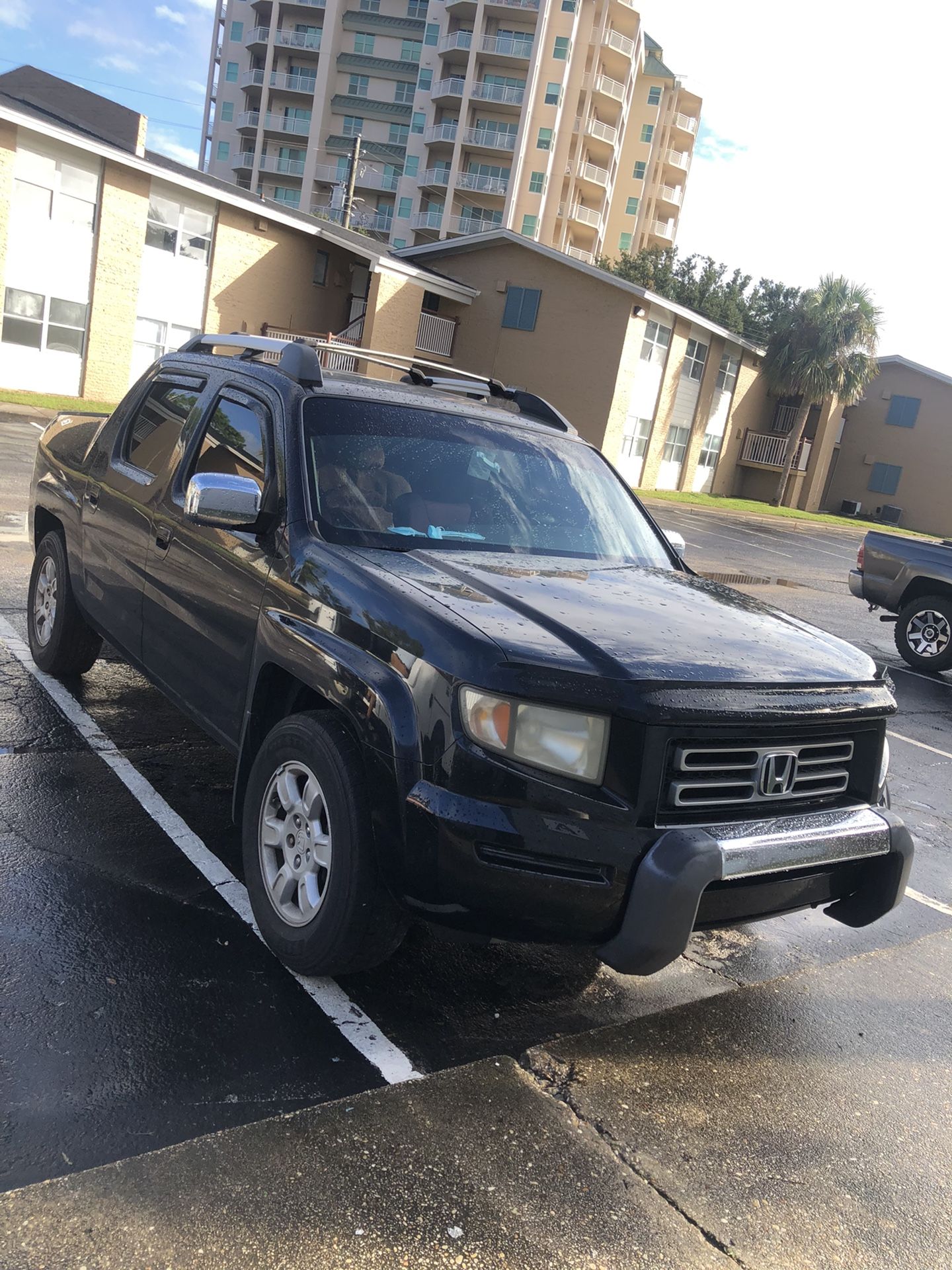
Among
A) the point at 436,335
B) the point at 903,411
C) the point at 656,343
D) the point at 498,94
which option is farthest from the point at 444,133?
the point at 436,335

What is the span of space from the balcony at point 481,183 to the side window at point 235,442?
6934 cm

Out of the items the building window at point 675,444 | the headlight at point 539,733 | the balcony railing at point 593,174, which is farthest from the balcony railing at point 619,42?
the headlight at point 539,733

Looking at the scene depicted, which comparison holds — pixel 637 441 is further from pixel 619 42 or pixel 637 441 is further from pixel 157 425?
pixel 619 42

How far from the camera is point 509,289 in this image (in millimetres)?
36719

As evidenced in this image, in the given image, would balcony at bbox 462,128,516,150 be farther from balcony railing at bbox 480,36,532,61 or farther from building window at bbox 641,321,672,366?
building window at bbox 641,321,672,366

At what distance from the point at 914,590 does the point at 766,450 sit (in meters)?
39.2

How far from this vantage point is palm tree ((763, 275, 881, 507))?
4550 centimetres

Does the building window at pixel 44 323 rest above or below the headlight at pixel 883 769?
above

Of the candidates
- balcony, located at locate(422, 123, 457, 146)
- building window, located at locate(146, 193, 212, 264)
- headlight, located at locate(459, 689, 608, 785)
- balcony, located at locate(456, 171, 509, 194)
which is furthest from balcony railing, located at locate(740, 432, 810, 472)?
headlight, located at locate(459, 689, 608, 785)

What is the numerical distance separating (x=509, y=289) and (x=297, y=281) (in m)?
7.78

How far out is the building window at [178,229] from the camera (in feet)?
92.8

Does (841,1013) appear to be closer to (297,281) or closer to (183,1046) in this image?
(183,1046)

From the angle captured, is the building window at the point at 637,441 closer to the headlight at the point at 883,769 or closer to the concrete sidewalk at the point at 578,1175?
the headlight at the point at 883,769

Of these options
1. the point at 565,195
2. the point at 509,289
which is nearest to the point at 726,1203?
the point at 509,289
